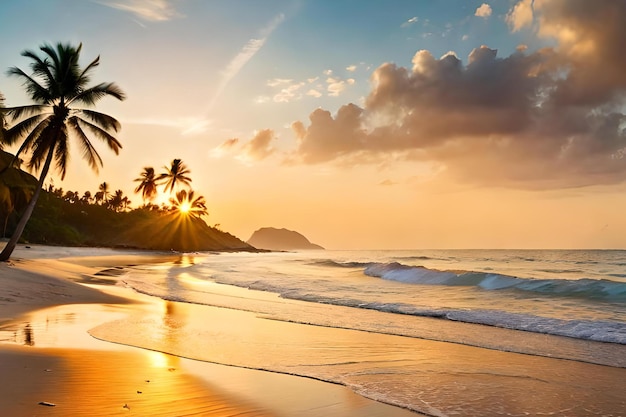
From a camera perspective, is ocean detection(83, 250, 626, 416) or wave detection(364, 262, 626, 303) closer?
ocean detection(83, 250, 626, 416)

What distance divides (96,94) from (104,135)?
2410 mm

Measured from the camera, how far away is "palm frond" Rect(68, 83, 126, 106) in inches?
1008

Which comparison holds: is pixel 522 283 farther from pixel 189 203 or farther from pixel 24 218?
pixel 189 203

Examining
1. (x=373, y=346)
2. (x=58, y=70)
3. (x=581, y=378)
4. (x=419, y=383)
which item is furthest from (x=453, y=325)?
(x=58, y=70)

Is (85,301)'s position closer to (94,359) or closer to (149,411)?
(94,359)

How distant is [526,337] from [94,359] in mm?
8584

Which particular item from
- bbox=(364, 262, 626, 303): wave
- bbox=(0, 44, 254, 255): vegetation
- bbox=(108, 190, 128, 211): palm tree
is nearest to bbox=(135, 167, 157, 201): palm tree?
bbox=(0, 44, 254, 255): vegetation

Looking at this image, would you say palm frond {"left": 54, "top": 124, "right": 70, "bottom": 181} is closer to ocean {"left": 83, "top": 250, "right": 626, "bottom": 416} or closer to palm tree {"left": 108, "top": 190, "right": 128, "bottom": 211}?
ocean {"left": 83, "top": 250, "right": 626, "bottom": 416}

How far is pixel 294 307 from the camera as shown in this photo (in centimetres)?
1385

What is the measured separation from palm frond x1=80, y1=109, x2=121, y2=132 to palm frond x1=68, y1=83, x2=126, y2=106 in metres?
0.65

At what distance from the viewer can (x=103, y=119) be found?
1011 inches

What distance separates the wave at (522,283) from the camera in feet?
58.6

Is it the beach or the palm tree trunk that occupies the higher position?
the palm tree trunk

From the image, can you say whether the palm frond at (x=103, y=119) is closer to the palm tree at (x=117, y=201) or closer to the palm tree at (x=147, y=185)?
the palm tree at (x=147, y=185)
